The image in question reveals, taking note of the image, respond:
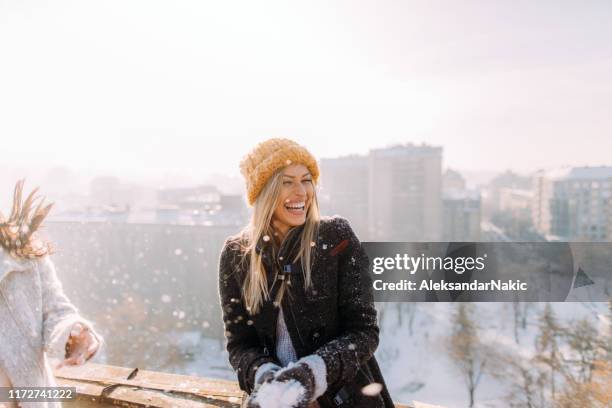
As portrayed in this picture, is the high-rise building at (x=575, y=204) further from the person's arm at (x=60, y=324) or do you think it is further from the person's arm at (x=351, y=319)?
the person's arm at (x=60, y=324)

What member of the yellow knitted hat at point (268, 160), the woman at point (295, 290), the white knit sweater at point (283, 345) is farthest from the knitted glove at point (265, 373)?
the yellow knitted hat at point (268, 160)

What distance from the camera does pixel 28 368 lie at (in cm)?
163

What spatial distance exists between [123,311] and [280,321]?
86.5 ft

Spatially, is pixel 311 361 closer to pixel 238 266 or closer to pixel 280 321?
pixel 280 321

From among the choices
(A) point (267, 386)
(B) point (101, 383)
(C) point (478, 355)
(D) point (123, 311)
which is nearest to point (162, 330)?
(D) point (123, 311)

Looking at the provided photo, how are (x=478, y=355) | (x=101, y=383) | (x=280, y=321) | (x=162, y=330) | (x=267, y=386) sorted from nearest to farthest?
(x=267, y=386), (x=280, y=321), (x=101, y=383), (x=478, y=355), (x=162, y=330)

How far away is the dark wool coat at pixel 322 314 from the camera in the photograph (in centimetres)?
149

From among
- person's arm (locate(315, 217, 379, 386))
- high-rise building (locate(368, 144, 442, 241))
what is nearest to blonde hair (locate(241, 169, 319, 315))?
person's arm (locate(315, 217, 379, 386))

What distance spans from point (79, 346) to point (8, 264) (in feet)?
1.39

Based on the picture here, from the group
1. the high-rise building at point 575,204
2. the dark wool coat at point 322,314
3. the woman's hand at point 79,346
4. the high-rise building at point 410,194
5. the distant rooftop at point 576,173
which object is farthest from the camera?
the high-rise building at point 410,194

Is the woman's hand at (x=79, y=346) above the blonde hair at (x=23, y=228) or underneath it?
underneath

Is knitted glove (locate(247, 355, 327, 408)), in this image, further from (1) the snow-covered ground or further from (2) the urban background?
(1) the snow-covered ground

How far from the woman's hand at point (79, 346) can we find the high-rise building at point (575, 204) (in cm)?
3425

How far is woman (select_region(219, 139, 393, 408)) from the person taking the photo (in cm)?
149
